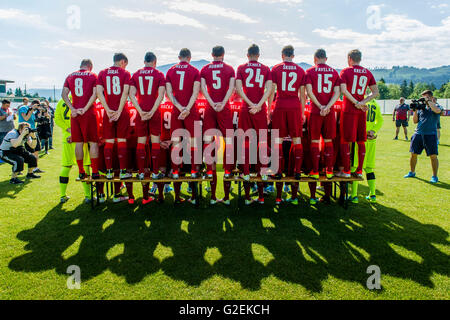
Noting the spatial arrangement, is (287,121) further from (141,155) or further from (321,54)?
(141,155)

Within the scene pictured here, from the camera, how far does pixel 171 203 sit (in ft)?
22.7

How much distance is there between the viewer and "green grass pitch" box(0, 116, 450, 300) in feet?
11.8

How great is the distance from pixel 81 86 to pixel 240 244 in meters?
4.75

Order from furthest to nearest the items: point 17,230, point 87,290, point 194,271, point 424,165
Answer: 1. point 424,165
2. point 17,230
3. point 194,271
4. point 87,290

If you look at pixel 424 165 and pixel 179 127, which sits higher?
pixel 179 127

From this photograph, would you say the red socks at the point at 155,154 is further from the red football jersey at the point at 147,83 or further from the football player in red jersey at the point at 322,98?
the football player in red jersey at the point at 322,98

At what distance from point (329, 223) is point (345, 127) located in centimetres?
212

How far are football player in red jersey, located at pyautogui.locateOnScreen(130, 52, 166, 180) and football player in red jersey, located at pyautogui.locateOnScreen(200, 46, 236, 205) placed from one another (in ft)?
3.19

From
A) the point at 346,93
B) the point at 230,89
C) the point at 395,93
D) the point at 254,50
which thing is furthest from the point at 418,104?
the point at 395,93

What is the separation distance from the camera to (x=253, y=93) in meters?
5.92

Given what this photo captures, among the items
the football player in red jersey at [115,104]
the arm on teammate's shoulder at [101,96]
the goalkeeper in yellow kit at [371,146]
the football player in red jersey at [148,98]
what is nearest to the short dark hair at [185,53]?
the football player in red jersey at [148,98]

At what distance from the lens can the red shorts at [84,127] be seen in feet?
20.4

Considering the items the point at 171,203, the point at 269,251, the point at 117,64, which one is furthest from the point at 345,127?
the point at 117,64
